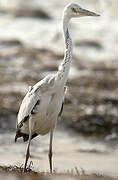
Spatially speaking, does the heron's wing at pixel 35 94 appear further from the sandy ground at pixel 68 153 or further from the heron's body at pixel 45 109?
the sandy ground at pixel 68 153

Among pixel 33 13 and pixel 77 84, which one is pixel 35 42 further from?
pixel 77 84

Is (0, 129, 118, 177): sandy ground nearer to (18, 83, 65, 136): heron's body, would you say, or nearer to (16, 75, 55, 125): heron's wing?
(18, 83, 65, 136): heron's body

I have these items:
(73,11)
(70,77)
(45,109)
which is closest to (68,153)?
(45,109)

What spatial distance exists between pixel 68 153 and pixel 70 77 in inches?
264

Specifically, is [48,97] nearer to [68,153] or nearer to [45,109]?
[45,109]

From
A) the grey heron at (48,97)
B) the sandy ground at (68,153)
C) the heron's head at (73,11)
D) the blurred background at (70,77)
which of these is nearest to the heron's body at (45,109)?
the grey heron at (48,97)

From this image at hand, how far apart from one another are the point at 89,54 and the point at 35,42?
2953 millimetres

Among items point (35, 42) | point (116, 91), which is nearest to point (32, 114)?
point (116, 91)

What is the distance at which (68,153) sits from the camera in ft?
46.0

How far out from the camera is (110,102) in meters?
17.5

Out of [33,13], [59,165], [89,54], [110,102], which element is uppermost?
[33,13]

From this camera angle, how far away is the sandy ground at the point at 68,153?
13.0m

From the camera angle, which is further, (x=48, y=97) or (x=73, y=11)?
(x=73, y=11)

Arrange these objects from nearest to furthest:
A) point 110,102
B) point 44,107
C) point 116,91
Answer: point 44,107 < point 110,102 < point 116,91
